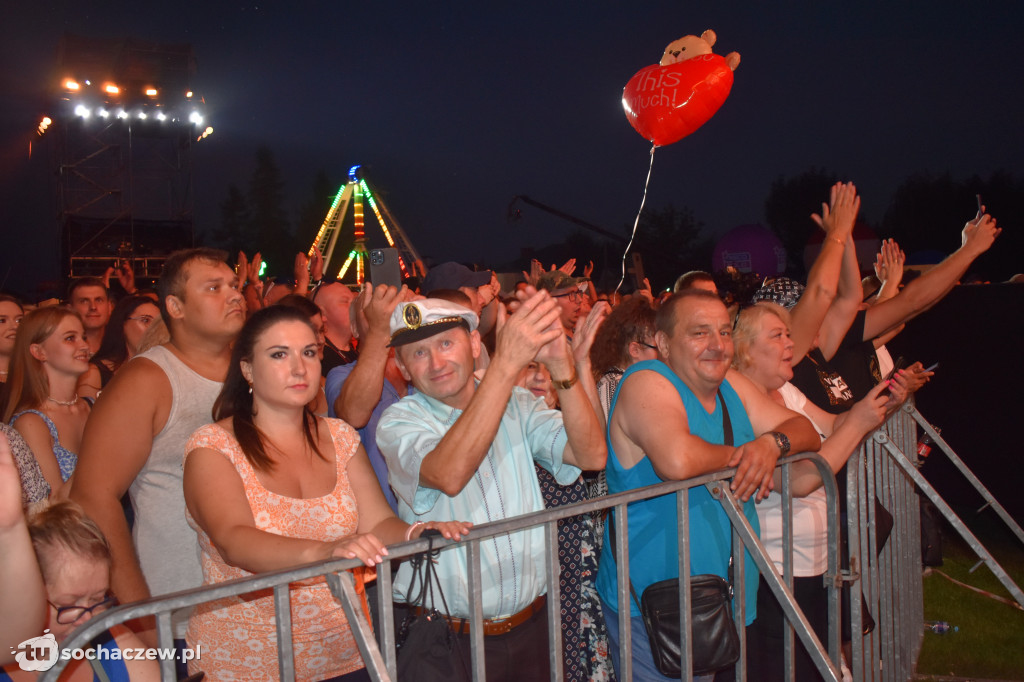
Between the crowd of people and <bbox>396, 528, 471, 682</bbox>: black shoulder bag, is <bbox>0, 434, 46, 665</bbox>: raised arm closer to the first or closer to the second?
the crowd of people

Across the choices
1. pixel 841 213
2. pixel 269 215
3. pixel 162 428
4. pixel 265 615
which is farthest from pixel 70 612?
pixel 269 215

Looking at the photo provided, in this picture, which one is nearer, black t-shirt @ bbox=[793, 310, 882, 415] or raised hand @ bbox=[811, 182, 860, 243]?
black t-shirt @ bbox=[793, 310, 882, 415]

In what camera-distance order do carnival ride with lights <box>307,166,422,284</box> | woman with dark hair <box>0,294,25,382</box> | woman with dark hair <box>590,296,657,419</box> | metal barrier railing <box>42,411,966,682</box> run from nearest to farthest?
metal barrier railing <box>42,411,966,682</box> < woman with dark hair <box>590,296,657,419</box> < woman with dark hair <box>0,294,25,382</box> < carnival ride with lights <box>307,166,422,284</box>

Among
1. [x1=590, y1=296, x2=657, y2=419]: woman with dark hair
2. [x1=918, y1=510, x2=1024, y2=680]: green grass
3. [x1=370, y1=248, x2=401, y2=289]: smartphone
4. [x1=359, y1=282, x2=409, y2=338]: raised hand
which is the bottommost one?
[x1=918, y1=510, x2=1024, y2=680]: green grass

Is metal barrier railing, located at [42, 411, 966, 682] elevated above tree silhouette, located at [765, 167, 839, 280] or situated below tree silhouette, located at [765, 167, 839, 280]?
below

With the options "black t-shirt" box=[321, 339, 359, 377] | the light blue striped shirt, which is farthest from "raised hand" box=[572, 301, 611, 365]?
"black t-shirt" box=[321, 339, 359, 377]

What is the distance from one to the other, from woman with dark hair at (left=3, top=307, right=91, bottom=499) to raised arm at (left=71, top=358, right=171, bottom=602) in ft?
3.93

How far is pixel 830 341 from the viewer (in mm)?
4449

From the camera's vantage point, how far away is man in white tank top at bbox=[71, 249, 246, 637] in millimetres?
2447

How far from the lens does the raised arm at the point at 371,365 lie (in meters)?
3.05

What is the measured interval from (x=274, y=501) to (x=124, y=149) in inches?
988

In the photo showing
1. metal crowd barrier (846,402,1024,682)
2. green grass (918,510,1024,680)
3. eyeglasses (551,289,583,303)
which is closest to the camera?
metal crowd barrier (846,402,1024,682)

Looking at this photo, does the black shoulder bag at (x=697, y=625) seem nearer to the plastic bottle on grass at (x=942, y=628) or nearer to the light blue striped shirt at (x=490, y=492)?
the light blue striped shirt at (x=490, y=492)

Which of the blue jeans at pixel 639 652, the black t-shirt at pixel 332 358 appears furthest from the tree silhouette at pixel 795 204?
the blue jeans at pixel 639 652
